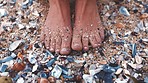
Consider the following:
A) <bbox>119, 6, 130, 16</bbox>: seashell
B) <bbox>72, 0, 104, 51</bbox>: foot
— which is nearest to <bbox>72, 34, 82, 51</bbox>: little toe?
<bbox>72, 0, 104, 51</bbox>: foot

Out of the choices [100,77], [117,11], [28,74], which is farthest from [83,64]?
[117,11]

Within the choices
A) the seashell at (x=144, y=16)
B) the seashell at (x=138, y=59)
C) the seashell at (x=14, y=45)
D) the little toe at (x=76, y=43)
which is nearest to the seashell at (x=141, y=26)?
the seashell at (x=144, y=16)

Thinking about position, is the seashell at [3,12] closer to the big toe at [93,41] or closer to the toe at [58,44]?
the toe at [58,44]

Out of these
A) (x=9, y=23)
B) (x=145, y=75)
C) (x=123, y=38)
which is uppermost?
(x=9, y=23)

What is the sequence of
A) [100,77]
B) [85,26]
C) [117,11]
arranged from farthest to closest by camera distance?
[117,11], [85,26], [100,77]

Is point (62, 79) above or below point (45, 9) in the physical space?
below

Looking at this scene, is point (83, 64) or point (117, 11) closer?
point (83, 64)

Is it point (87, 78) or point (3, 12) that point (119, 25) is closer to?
point (87, 78)

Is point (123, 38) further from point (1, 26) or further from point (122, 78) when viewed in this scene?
point (1, 26)

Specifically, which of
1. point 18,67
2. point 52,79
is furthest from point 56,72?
point 18,67
